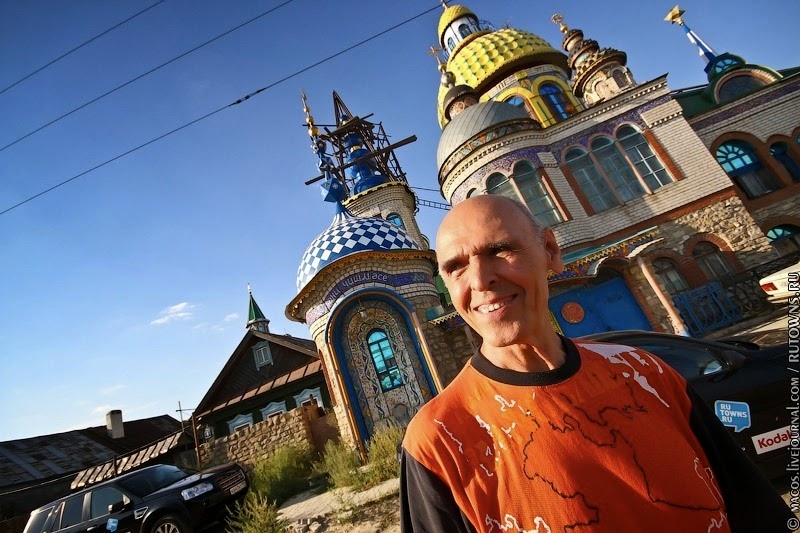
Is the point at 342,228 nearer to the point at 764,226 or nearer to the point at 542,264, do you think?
the point at 542,264

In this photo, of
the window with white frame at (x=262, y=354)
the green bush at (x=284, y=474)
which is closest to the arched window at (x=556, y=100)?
the green bush at (x=284, y=474)

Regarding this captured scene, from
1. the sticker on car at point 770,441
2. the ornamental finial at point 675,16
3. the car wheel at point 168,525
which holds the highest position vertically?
the ornamental finial at point 675,16

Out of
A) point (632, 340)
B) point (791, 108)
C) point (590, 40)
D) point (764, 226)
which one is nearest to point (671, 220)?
point (764, 226)

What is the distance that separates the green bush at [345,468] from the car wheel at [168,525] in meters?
2.67

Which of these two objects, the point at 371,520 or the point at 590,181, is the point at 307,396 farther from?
the point at 590,181

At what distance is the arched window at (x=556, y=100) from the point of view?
16234mm

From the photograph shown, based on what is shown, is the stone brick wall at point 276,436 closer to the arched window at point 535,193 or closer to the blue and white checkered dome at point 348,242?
the blue and white checkered dome at point 348,242

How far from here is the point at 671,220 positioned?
1173 centimetres

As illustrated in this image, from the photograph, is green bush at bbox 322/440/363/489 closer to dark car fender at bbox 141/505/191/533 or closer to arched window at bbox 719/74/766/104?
dark car fender at bbox 141/505/191/533

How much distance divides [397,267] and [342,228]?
213cm

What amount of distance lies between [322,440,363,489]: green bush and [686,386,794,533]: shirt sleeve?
21.4 feet

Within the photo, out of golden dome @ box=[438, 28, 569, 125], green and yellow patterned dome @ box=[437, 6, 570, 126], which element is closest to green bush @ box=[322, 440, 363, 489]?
green and yellow patterned dome @ box=[437, 6, 570, 126]

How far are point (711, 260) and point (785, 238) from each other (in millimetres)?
3573

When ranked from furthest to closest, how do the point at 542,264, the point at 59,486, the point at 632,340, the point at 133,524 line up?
the point at 59,486 < the point at 133,524 < the point at 632,340 < the point at 542,264
